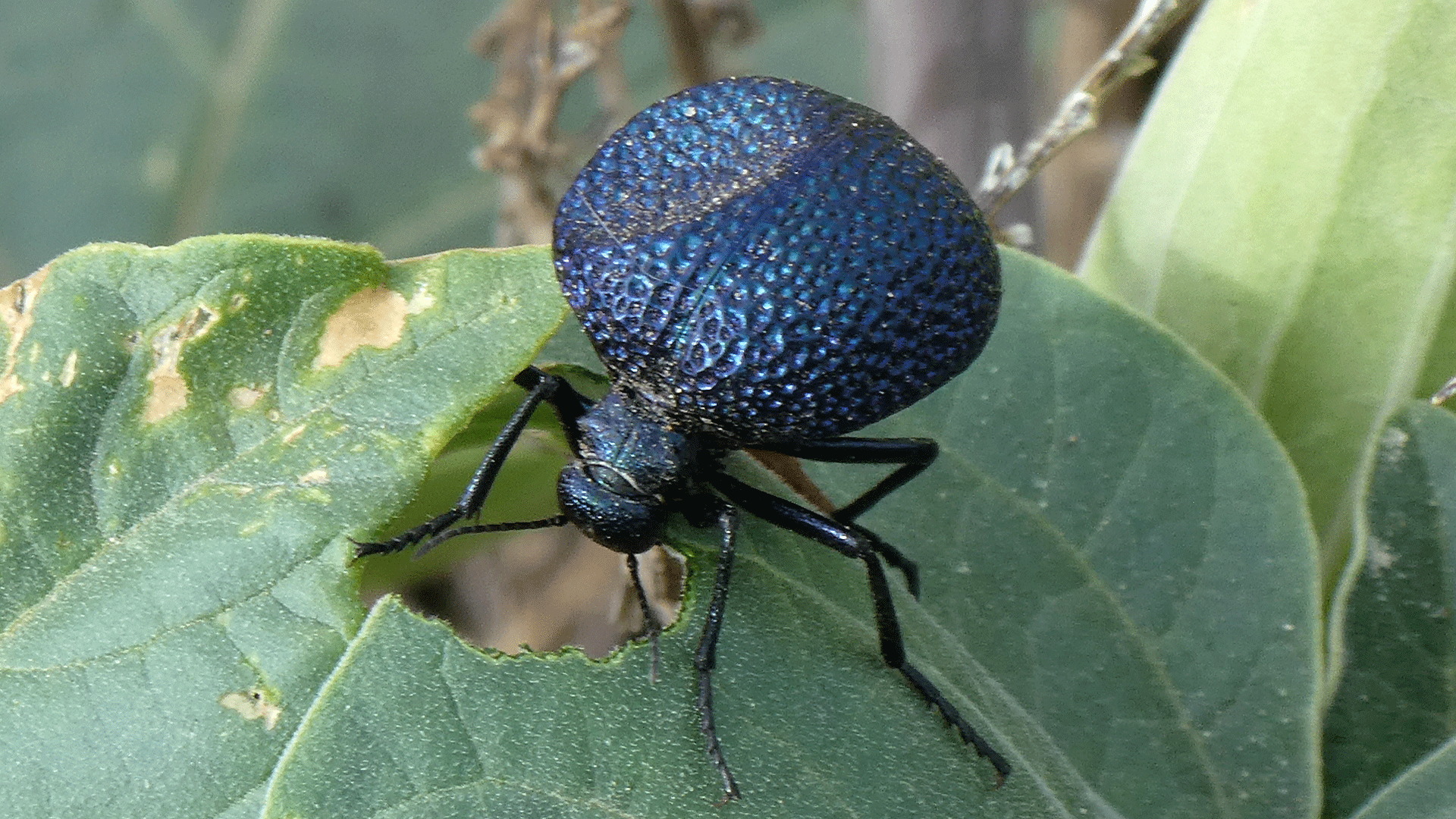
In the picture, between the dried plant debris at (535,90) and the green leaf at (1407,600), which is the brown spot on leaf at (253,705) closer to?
the green leaf at (1407,600)

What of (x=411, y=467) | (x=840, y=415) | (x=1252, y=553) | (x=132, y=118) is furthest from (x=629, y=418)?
(x=132, y=118)

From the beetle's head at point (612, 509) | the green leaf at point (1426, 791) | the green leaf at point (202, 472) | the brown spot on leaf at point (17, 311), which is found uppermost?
the brown spot on leaf at point (17, 311)

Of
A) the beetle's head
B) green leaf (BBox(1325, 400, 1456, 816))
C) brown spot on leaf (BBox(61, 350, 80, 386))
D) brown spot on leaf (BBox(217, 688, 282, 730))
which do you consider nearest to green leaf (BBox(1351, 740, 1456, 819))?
green leaf (BBox(1325, 400, 1456, 816))

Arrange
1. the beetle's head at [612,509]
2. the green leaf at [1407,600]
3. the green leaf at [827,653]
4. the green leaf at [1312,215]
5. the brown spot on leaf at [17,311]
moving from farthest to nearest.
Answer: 1. the beetle's head at [612,509]
2. the green leaf at [1312,215]
3. the green leaf at [1407,600]
4. the brown spot on leaf at [17,311]
5. the green leaf at [827,653]

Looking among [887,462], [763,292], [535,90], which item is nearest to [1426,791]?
[887,462]

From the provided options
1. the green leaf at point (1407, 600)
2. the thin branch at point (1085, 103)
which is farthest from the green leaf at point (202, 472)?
the green leaf at point (1407, 600)

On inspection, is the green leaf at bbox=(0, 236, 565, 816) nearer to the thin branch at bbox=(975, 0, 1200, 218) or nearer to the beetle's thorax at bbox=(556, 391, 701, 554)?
the beetle's thorax at bbox=(556, 391, 701, 554)
